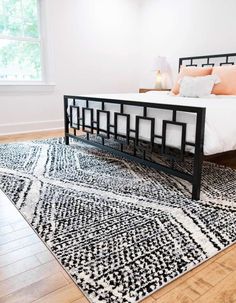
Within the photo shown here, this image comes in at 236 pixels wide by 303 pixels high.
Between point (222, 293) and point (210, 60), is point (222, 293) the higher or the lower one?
the lower one

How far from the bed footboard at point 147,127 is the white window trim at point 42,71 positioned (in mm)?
1300

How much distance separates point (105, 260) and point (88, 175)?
1.17 meters

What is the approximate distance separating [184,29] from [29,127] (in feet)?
9.68

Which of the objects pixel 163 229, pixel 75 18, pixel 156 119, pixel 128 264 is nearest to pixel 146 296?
pixel 128 264

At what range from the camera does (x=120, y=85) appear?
5.22m

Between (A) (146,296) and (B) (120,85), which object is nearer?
(A) (146,296)

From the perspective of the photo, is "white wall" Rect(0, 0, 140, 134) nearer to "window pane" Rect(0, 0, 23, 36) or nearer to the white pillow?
"window pane" Rect(0, 0, 23, 36)

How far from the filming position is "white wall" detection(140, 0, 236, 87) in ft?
12.4

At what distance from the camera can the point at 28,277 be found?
1.13 meters

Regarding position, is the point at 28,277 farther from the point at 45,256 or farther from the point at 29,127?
the point at 29,127

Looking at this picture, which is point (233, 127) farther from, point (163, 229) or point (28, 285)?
point (28, 285)

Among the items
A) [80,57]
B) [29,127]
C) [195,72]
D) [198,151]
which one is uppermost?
[80,57]

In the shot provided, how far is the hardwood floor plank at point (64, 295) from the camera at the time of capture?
1010 millimetres

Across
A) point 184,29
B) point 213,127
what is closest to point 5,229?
point 213,127
